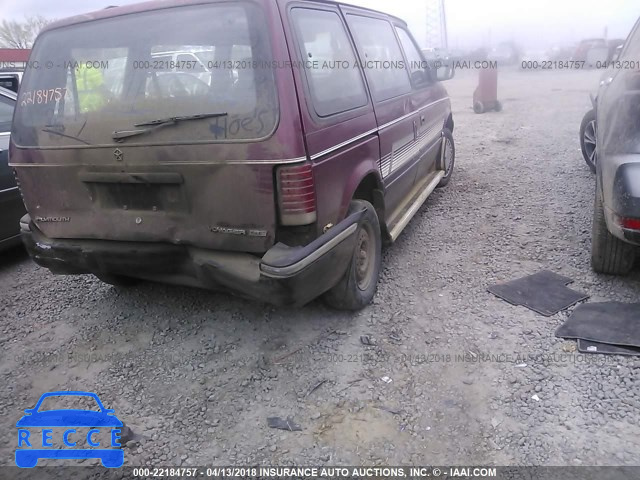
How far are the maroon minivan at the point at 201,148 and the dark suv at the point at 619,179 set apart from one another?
1.56 m

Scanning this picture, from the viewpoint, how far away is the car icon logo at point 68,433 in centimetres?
237

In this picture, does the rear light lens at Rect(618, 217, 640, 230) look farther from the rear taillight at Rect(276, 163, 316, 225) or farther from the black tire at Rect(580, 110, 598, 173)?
the black tire at Rect(580, 110, 598, 173)

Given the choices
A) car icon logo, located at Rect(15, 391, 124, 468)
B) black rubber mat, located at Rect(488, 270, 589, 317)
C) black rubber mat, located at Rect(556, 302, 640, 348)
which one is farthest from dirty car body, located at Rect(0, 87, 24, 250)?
black rubber mat, located at Rect(556, 302, 640, 348)

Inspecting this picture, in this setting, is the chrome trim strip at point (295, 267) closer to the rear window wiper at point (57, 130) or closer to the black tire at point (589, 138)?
the rear window wiper at point (57, 130)

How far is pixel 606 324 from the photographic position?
303cm

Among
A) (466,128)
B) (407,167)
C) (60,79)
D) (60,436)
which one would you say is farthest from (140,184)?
(466,128)

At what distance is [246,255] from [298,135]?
0.71 meters

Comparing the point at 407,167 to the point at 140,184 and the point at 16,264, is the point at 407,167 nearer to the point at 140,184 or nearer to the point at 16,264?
the point at 140,184

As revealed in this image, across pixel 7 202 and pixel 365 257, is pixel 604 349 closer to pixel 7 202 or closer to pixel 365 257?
pixel 365 257

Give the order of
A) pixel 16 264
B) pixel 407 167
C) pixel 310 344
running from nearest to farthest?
pixel 310 344 < pixel 407 167 < pixel 16 264

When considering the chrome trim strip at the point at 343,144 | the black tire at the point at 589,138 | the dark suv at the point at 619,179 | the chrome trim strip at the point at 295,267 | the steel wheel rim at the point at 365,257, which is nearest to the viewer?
the chrome trim strip at the point at 295,267

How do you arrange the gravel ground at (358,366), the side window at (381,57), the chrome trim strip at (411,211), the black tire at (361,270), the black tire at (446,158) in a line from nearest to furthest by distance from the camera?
the gravel ground at (358,366)
the black tire at (361,270)
the side window at (381,57)
the chrome trim strip at (411,211)
the black tire at (446,158)

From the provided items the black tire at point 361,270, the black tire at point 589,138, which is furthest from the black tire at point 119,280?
the black tire at point 589,138

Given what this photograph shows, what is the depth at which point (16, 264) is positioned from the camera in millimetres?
4641
